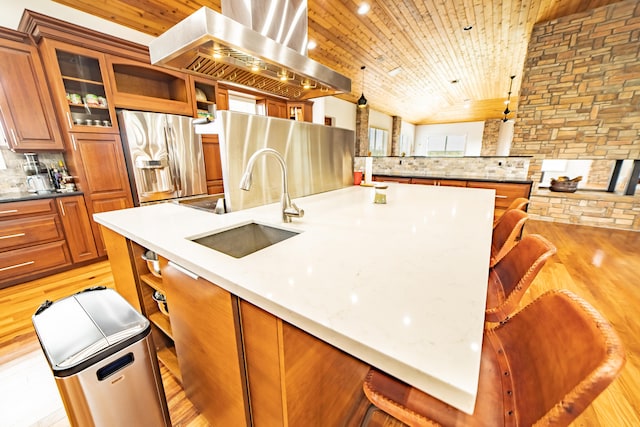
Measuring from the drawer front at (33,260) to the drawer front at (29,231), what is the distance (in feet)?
0.21

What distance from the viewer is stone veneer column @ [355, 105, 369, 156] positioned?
724 cm

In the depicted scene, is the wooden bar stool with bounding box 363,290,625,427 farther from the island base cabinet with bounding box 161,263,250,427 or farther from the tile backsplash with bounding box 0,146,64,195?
the tile backsplash with bounding box 0,146,64,195

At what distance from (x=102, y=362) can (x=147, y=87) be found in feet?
11.6

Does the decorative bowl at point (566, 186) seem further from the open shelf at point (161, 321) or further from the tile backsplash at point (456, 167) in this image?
the open shelf at point (161, 321)

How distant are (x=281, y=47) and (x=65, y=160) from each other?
9.92 feet

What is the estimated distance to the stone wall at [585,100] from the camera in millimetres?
3512

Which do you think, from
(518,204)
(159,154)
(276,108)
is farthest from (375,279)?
(276,108)

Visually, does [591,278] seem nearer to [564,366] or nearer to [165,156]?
[564,366]

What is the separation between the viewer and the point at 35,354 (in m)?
1.52

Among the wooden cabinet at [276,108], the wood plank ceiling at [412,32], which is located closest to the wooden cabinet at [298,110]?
the wooden cabinet at [276,108]

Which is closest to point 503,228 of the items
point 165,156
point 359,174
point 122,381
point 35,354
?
point 359,174

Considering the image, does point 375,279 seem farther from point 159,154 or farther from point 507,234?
point 159,154

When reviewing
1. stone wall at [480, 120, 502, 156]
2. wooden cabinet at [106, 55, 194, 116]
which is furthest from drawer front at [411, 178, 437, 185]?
stone wall at [480, 120, 502, 156]

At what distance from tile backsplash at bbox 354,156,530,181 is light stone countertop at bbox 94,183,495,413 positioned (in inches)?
123
